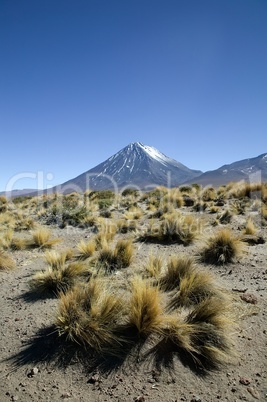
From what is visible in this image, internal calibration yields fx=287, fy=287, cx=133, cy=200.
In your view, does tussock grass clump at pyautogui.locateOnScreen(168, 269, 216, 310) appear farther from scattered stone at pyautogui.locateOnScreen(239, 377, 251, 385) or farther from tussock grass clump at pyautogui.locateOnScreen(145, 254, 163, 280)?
scattered stone at pyautogui.locateOnScreen(239, 377, 251, 385)

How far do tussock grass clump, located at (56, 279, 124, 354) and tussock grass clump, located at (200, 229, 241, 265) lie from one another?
10.8 ft

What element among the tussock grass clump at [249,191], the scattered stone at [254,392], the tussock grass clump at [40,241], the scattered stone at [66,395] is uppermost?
the tussock grass clump at [249,191]

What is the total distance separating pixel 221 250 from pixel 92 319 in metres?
3.98

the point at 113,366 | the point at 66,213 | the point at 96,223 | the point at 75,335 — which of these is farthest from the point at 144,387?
the point at 66,213

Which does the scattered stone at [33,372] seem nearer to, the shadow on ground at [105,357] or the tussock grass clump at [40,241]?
the shadow on ground at [105,357]

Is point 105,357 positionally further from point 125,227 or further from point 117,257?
point 125,227

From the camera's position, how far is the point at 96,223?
1128cm

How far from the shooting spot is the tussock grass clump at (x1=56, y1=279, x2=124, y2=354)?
3250 mm

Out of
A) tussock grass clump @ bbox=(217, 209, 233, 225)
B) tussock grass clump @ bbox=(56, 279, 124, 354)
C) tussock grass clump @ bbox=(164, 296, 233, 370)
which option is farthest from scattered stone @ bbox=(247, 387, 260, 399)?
tussock grass clump @ bbox=(217, 209, 233, 225)

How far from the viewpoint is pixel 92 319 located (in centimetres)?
342

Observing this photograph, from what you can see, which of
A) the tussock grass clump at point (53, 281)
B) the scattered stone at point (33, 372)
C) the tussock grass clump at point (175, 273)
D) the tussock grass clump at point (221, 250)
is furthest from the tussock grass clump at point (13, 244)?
the scattered stone at point (33, 372)

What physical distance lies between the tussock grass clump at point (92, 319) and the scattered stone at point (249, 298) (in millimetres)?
1952

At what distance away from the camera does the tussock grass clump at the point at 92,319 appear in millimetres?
3250

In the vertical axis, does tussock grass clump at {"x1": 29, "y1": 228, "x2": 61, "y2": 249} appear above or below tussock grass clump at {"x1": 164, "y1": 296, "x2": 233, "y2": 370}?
above
